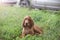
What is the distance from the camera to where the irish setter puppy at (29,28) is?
5.74ft

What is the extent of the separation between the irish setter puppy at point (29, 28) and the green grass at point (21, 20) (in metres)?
0.04

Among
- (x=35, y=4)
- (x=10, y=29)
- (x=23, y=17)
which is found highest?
(x=35, y=4)

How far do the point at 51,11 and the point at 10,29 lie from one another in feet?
1.46

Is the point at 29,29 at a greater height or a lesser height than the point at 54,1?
lesser

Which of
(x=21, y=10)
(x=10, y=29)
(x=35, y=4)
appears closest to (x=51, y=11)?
(x=35, y=4)

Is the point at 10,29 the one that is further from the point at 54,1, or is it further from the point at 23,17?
the point at 54,1

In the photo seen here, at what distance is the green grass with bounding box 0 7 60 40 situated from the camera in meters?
1.76

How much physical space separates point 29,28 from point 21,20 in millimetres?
126

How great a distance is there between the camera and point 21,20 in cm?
184

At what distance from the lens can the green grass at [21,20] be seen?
1756 millimetres

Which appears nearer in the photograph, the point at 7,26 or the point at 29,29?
the point at 29,29

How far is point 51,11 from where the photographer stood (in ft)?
5.92

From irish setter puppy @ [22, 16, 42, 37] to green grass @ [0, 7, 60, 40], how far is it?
38mm

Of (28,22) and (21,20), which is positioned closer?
(28,22)
